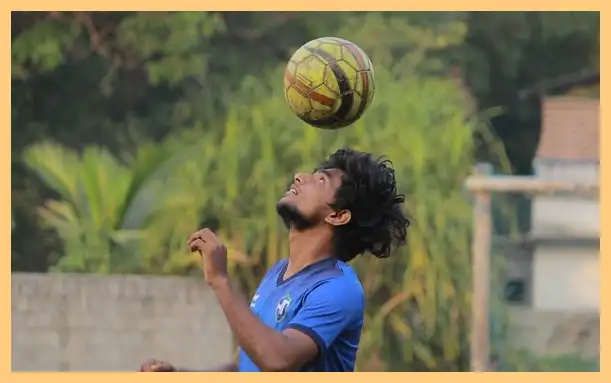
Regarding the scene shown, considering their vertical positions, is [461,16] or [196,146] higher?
[461,16]

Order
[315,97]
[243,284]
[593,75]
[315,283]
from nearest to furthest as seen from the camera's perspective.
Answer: [315,283], [315,97], [243,284], [593,75]

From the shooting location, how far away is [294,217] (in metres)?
4.34

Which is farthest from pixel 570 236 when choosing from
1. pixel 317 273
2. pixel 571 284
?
pixel 317 273

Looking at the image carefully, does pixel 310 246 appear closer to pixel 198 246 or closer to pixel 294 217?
pixel 294 217

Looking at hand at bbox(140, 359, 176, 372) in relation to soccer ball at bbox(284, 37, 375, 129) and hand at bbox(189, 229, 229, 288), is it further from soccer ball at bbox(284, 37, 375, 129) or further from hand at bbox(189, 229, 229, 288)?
soccer ball at bbox(284, 37, 375, 129)

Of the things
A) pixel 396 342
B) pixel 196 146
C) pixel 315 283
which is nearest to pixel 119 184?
pixel 196 146

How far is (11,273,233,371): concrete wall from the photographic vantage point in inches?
396

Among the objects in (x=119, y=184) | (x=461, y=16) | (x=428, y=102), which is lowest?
(x=119, y=184)

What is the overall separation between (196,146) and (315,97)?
5239 millimetres

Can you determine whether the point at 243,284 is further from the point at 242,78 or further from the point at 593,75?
the point at 593,75

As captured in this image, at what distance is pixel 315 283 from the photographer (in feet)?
13.8

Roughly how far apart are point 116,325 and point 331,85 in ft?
17.1

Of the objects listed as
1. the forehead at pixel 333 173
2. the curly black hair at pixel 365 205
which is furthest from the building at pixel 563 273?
the forehead at pixel 333 173

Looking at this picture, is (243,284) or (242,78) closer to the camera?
(243,284)
